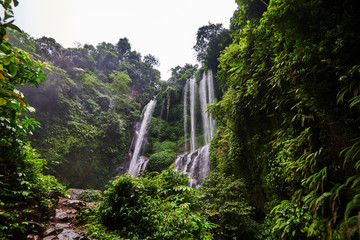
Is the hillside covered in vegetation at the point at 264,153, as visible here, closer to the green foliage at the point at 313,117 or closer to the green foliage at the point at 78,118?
the green foliage at the point at 313,117

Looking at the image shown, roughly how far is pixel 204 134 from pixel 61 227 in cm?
1503

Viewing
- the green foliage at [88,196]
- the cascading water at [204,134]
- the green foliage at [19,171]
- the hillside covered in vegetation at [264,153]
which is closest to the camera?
the green foliage at [19,171]

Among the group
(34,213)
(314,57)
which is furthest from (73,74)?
(314,57)

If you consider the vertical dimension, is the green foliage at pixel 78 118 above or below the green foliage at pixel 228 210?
above

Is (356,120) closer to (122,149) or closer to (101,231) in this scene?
(101,231)

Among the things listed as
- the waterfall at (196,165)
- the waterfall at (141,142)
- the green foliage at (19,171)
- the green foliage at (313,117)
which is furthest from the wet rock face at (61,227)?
the waterfall at (141,142)

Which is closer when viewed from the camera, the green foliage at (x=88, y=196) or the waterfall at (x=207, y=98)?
the green foliage at (x=88, y=196)

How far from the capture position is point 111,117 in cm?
1770

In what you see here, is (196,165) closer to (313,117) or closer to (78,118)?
(313,117)

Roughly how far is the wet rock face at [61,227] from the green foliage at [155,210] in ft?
2.05

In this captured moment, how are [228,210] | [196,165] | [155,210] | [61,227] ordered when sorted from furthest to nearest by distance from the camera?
[196,165] < [228,210] < [61,227] < [155,210]

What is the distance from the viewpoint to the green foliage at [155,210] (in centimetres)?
255

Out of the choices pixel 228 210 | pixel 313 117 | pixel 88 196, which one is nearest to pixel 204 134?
pixel 88 196

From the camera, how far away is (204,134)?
17.6 metres
